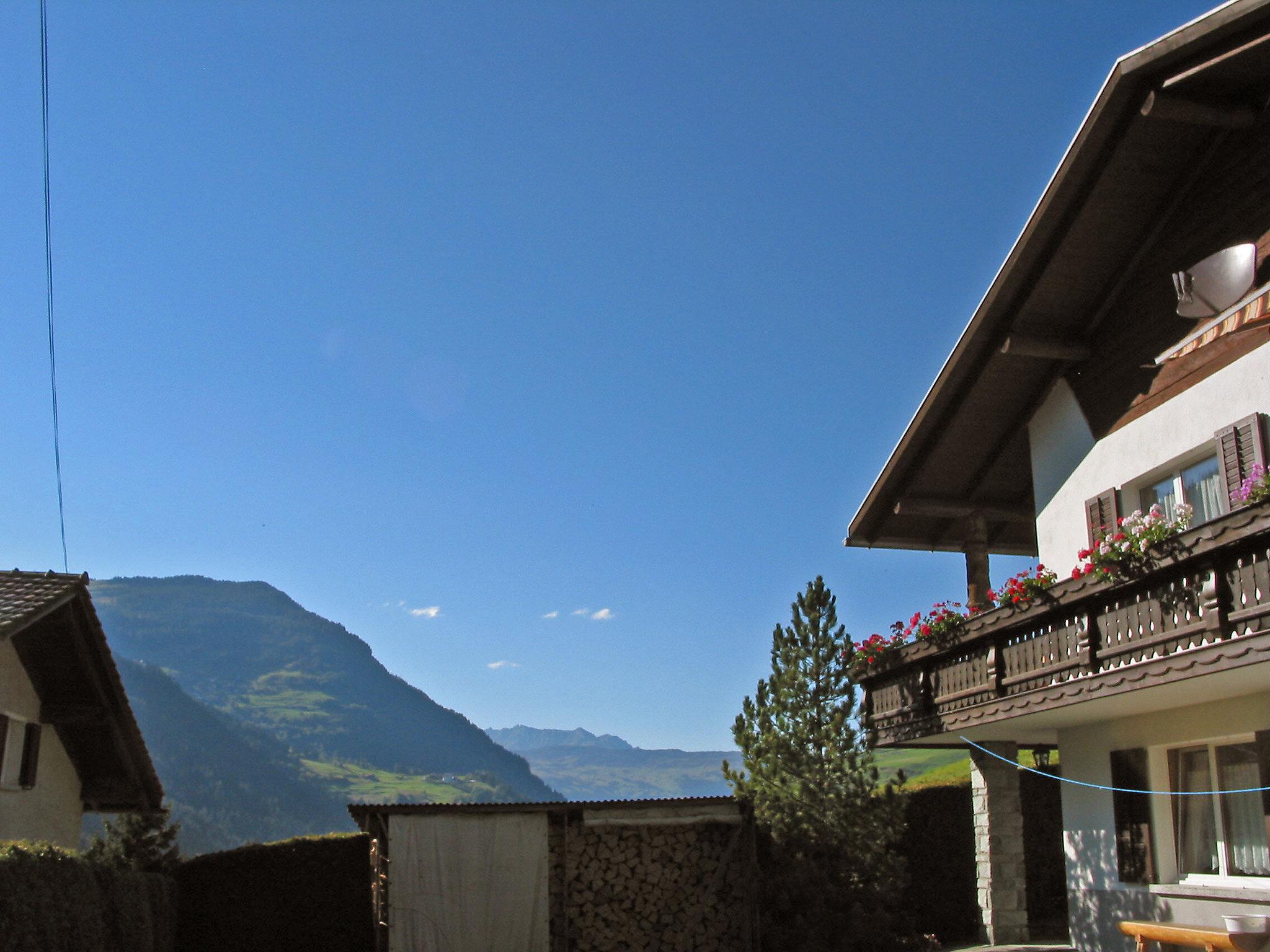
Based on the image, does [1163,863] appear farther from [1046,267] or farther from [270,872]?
[270,872]

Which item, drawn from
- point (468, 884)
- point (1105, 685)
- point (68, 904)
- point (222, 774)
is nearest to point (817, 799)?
point (468, 884)

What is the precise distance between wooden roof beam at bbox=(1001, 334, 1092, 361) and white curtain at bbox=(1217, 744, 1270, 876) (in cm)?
505

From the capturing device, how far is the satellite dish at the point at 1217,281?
475 inches

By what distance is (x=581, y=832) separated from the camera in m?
19.8

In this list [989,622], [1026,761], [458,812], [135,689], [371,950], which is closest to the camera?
[989,622]

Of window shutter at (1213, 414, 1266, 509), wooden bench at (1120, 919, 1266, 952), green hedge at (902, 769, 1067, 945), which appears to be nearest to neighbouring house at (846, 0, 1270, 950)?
window shutter at (1213, 414, 1266, 509)

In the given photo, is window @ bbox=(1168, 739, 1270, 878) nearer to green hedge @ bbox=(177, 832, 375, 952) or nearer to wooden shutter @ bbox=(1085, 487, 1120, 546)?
wooden shutter @ bbox=(1085, 487, 1120, 546)

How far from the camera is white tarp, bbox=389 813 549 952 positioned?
62.3 ft

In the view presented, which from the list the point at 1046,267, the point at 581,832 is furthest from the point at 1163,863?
the point at 581,832

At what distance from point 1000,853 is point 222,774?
4917 inches

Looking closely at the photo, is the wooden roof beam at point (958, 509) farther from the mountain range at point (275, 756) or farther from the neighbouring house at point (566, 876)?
the mountain range at point (275, 756)

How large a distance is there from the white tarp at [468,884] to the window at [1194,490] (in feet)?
34.8

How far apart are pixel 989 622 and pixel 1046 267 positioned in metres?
4.26

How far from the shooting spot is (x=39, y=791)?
53.4 ft
